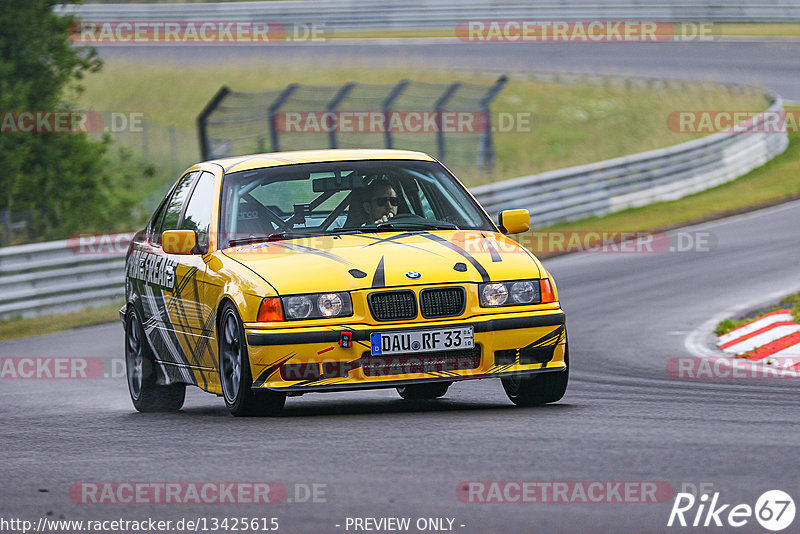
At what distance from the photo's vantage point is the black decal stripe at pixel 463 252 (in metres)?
7.64

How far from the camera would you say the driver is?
8.57 m

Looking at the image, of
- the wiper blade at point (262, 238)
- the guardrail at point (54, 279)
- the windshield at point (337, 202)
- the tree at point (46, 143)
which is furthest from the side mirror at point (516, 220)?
→ the tree at point (46, 143)

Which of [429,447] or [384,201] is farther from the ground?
[384,201]

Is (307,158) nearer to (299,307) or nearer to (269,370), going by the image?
(299,307)

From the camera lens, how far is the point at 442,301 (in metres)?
7.54

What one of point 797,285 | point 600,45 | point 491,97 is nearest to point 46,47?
point 491,97

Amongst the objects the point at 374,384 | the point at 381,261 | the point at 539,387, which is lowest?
the point at 539,387

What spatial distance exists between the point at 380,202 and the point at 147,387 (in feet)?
7.04

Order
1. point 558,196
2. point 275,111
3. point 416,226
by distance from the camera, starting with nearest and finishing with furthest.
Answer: point 416,226, point 275,111, point 558,196

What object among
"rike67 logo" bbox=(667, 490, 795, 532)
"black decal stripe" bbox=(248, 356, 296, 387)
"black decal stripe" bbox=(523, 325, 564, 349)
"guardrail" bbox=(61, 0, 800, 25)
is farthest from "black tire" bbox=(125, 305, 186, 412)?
"guardrail" bbox=(61, 0, 800, 25)

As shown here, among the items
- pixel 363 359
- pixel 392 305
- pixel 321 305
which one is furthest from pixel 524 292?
pixel 321 305

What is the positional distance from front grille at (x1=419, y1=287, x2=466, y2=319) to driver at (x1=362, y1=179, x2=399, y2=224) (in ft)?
3.68

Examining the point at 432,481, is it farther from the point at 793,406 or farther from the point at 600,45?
the point at 600,45

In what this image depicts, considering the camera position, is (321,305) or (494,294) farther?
(494,294)
